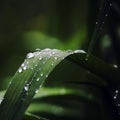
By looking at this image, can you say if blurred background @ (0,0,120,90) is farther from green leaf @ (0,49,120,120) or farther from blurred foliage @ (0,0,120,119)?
green leaf @ (0,49,120,120)

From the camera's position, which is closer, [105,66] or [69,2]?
[105,66]

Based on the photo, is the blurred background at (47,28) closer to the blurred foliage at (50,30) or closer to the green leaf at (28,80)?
the blurred foliage at (50,30)

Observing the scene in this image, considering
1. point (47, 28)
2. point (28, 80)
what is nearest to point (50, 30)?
point (47, 28)

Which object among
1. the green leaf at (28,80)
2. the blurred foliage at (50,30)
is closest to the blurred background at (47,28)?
the blurred foliage at (50,30)

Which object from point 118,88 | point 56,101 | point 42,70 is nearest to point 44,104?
point 56,101

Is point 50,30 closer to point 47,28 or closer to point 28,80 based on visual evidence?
point 47,28

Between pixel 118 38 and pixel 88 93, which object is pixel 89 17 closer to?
pixel 118 38

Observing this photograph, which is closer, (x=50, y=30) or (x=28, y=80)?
(x=28, y=80)
